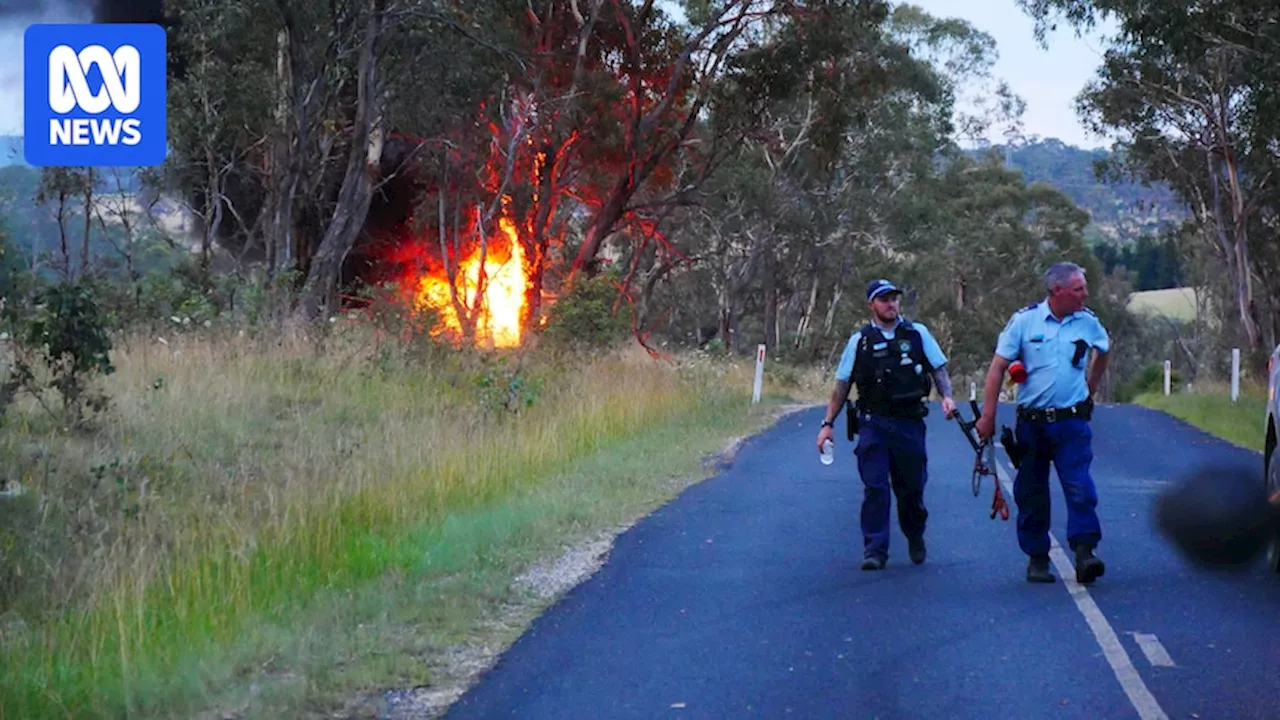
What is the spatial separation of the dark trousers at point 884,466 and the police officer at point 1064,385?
804mm

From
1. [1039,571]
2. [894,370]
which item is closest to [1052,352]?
[894,370]

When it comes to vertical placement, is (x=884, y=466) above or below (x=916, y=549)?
above

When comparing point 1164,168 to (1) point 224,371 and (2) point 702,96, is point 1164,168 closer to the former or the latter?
(2) point 702,96

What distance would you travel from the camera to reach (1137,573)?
10102 millimetres

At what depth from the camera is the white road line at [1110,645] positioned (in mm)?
6719

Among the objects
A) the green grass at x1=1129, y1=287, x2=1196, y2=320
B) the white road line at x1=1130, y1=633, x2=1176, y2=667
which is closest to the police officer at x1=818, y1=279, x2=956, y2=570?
the white road line at x1=1130, y1=633, x2=1176, y2=667

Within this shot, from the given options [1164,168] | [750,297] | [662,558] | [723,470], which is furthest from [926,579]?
[750,297]

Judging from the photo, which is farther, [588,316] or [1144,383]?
[1144,383]

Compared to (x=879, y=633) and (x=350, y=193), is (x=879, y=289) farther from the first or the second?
(x=350, y=193)

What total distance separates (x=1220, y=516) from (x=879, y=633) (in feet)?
16.9

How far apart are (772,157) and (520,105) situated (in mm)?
13973

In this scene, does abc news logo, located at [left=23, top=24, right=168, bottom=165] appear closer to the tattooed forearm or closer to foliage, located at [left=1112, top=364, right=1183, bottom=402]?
the tattooed forearm

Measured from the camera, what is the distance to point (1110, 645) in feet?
25.8

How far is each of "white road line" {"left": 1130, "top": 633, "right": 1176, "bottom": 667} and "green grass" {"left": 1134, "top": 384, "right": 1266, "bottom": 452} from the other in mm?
12095
